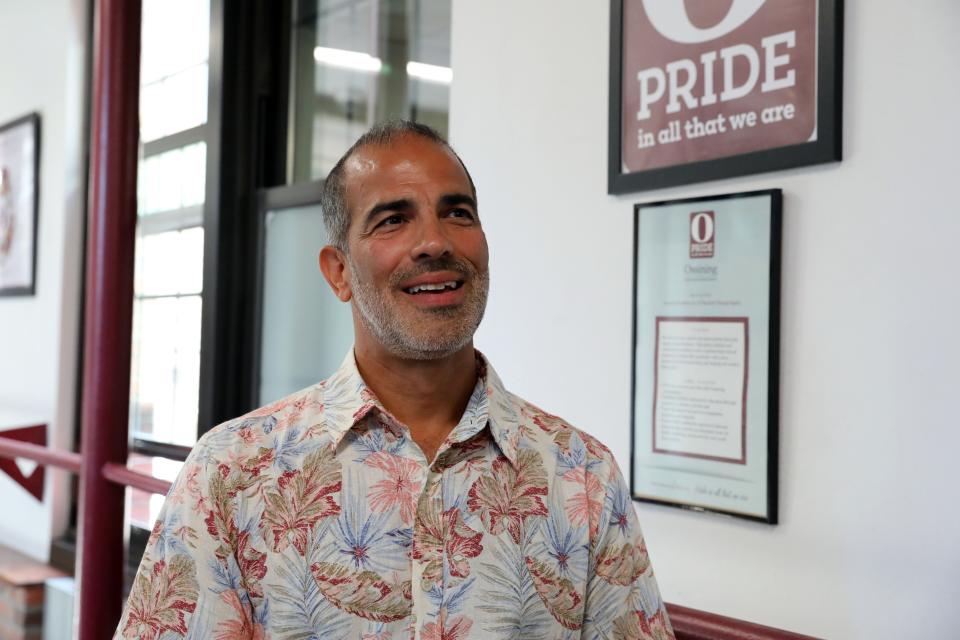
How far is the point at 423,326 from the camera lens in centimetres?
127

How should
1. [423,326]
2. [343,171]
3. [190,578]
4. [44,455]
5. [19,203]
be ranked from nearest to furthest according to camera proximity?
[190,578], [423,326], [343,171], [44,455], [19,203]

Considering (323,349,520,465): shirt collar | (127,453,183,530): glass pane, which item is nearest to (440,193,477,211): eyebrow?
(323,349,520,465): shirt collar

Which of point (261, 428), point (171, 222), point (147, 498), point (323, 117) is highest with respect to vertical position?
point (323, 117)

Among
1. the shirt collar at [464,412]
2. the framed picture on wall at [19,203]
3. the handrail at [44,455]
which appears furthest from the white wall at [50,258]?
the shirt collar at [464,412]

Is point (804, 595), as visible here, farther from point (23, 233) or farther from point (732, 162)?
point (23, 233)

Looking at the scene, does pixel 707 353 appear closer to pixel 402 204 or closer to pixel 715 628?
pixel 715 628

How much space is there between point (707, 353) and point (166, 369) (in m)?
2.70

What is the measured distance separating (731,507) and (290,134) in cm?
224

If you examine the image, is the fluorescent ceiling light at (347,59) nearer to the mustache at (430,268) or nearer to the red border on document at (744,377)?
the red border on document at (744,377)

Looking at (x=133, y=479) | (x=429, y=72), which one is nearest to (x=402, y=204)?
(x=133, y=479)

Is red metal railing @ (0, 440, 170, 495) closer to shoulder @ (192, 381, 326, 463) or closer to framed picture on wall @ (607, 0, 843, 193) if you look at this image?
shoulder @ (192, 381, 326, 463)

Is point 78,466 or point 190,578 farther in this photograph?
point 78,466

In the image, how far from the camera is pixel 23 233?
4398 mm

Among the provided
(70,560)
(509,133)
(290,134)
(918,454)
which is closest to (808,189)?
(918,454)
